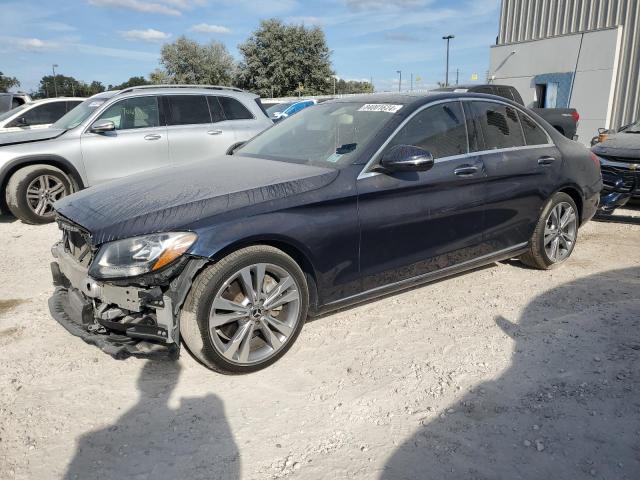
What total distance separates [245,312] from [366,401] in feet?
2.87

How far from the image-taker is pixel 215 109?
8344 mm

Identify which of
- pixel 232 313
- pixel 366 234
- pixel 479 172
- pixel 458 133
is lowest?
pixel 232 313

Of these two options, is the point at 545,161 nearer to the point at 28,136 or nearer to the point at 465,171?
the point at 465,171

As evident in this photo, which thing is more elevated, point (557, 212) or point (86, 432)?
point (557, 212)

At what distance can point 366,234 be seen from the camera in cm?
354

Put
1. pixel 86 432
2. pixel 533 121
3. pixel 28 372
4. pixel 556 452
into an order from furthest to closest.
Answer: pixel 533 121
pixel 28 372
pixel 86 432
pixel 556 452

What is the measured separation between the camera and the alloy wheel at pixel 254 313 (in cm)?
306

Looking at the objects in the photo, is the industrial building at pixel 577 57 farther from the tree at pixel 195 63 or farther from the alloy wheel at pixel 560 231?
the tree at pixel 195 63

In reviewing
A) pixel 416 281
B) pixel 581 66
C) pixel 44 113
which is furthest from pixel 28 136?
pixel 581 66

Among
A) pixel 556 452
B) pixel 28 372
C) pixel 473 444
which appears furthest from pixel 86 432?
pixel 556 452

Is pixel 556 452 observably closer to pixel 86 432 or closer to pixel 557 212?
pixel 86 432

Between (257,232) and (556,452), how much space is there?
1.92m

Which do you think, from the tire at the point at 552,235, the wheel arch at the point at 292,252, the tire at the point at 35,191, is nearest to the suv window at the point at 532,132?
the tire at the point at 552,235

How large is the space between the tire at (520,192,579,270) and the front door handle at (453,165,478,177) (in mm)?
1067
